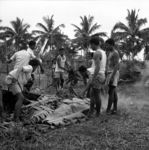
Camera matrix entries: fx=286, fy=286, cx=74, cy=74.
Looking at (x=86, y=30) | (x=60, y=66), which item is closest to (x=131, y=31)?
(x=86, y=30)

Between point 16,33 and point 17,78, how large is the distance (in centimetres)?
4129

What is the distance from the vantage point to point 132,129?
497cm

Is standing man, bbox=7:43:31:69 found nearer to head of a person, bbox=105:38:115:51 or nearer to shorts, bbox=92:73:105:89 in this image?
shorts, bbox=92:73:105:89

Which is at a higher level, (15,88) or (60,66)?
(60,66)

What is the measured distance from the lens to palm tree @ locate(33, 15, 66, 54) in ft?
140

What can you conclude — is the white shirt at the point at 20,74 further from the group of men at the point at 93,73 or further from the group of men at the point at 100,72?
the group of men at the point at 100,72

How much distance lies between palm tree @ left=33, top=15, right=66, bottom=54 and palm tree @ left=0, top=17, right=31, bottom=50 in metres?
2.08

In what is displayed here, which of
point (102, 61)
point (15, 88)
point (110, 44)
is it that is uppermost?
point (110, 44)

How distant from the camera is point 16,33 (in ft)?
149

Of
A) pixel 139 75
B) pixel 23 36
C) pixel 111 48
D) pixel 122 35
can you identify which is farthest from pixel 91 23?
pixel 111 48

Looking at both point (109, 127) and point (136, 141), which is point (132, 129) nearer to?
point (109, 127)

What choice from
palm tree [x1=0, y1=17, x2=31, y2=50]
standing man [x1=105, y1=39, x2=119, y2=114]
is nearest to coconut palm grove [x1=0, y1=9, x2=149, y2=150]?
standing man [x1=105, y1=39, x2=119, y2=114]

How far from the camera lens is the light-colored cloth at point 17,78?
5.37 m

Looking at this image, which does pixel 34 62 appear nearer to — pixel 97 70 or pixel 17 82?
pixel 17 82
